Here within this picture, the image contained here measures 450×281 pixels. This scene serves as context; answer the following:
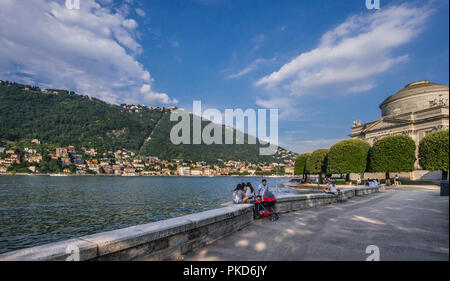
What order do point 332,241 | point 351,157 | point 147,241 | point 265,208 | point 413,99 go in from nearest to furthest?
point 147,241 → point 332,241 → point 265,208 → point 351,157 → point 413,99

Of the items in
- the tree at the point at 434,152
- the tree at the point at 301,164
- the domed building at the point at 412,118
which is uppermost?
the domed building at the point at 412,118

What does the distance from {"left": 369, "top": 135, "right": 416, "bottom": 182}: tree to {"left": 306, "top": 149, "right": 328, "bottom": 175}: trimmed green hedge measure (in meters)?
12.4

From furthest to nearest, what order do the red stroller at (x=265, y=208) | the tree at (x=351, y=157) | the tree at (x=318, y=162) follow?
the tree at (x=318, y=162) → the tree at (x=351, y=157) → the red stroller at (x=265, y=208)

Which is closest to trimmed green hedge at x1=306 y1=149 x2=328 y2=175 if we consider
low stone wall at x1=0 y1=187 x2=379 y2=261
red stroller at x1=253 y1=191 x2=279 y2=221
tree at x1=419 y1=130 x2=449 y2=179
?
tree at x1=419 y1=130 x2=449 y2=179

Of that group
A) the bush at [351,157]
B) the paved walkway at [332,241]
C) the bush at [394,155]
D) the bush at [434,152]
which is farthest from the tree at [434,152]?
the paved walkway at [332,241]

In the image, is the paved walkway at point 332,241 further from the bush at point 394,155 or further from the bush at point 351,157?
the bush at point 351,157

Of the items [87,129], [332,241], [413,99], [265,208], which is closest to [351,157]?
[413,99]

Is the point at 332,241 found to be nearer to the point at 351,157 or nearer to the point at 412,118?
the point at 351,157

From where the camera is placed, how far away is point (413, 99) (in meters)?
63.2

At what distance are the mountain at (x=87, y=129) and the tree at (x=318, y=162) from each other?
12319 cm

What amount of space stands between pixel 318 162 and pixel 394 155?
18261mm

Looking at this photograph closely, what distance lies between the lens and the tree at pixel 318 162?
190 ft

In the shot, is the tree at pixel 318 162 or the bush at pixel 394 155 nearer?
the bush at pixel 394 155
